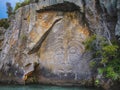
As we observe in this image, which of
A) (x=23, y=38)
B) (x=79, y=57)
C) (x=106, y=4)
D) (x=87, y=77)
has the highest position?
(x=106, y=4)

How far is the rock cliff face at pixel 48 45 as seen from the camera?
23.1 metres

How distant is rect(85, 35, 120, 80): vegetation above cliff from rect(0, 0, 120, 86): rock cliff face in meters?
2.07

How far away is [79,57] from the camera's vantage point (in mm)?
23281

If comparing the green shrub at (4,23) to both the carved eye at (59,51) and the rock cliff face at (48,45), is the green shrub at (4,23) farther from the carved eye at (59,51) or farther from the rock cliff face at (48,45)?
the carved eye at (59,51)

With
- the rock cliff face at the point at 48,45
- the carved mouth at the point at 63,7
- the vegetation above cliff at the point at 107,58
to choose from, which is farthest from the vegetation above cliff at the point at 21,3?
the vegetation above cliff at the point at 107,58

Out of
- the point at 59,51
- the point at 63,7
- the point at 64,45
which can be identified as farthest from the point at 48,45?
the point at 63,7

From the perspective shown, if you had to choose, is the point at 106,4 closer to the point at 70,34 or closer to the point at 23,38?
the point at 70,34

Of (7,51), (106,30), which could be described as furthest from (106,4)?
(7,51)

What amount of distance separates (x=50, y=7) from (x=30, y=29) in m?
2.29

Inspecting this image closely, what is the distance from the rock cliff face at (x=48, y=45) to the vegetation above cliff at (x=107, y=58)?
81.5 inches

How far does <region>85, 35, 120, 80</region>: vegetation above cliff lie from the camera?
18.5m

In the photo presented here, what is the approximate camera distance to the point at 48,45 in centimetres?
2412

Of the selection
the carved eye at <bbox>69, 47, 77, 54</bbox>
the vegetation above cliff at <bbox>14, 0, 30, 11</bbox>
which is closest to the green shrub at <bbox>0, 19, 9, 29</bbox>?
the vegetation above cliff at <bbox>14, 0, 30, 11</bbox>

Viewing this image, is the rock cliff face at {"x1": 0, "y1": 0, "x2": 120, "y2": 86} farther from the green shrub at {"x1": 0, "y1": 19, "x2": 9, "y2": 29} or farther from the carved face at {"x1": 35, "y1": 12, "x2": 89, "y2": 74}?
the green shrub at {"x1": 0, "y1": 19, "x2": 9, "y2": 29}
